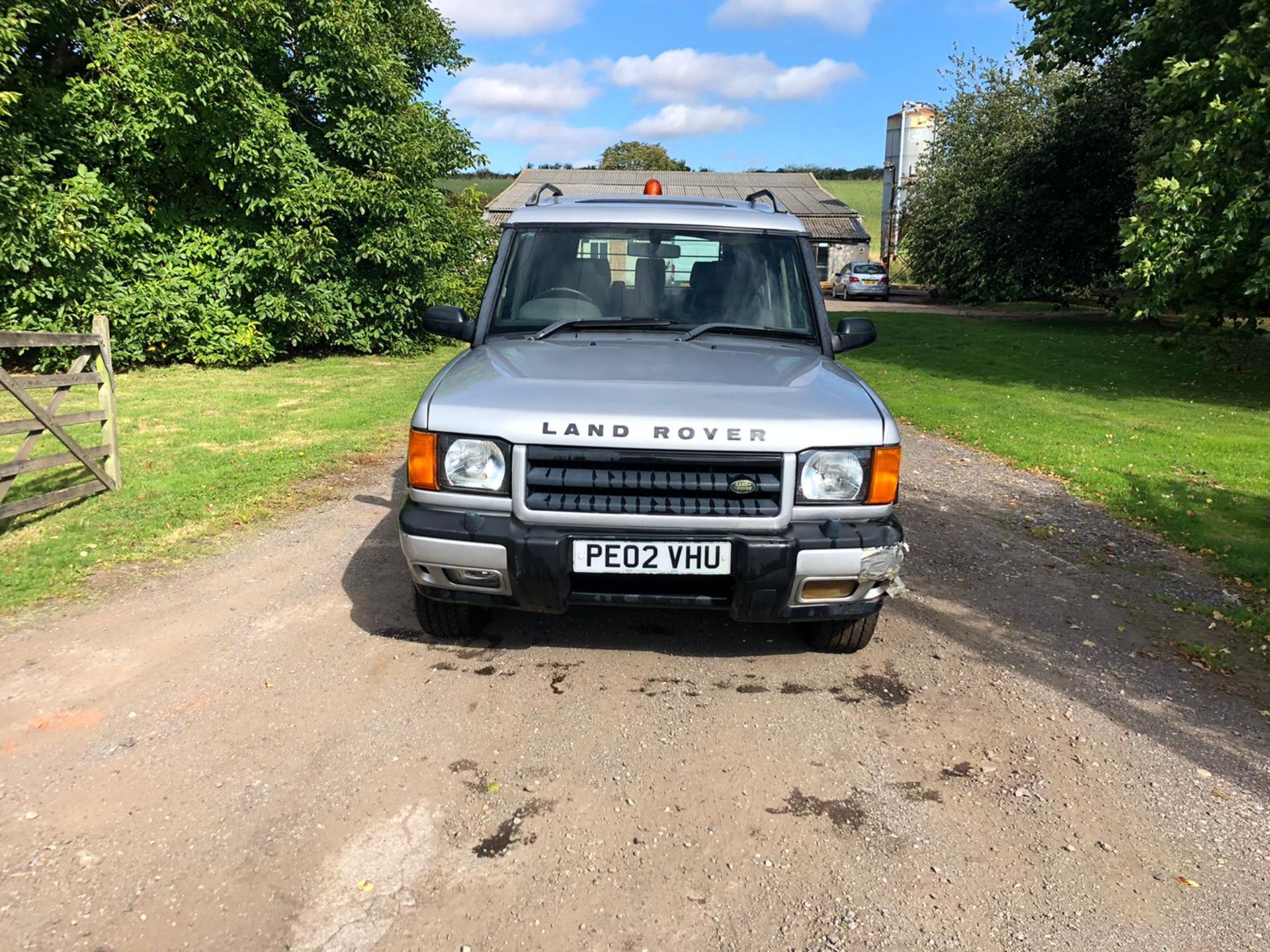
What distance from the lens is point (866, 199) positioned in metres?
90.6

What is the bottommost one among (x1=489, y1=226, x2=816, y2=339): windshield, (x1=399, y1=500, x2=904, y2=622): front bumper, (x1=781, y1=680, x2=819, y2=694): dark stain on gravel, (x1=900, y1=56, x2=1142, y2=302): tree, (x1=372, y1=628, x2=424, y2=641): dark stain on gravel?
(x1=372, y1=628, x2=424, y2=641): dark stain on gravel

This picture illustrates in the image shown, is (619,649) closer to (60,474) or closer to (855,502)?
(855,502)

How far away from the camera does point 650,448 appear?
3.44 meters

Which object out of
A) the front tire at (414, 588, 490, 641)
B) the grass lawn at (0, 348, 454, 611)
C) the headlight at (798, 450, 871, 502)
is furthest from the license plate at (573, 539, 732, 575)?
the grass lawn at (0, 348, 454, 611)

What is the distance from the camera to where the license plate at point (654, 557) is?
11.4 ft

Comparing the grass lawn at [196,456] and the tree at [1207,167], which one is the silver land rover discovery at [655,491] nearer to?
the grass lawn at [196,456]

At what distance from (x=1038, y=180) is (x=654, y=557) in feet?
91.3

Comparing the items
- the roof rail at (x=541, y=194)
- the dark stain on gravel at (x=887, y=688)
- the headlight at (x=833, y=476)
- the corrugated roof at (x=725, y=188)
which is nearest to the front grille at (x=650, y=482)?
the headlight at (x=833, y=476)

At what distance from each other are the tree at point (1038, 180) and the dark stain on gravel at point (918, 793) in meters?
22.1

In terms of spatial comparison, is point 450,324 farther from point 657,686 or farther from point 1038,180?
point 1038,180

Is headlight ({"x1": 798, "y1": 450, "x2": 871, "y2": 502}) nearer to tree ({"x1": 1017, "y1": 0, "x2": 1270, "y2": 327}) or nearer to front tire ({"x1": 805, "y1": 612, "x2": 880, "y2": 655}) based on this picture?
→ front tire ({"x1": 805, "y1": 612, "x2": 880, "y2": 655})

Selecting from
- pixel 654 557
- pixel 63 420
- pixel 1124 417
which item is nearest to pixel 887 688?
pixel 654 557

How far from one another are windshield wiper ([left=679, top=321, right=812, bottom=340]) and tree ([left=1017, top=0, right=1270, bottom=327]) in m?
8.76

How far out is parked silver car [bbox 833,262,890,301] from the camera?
128 ft
